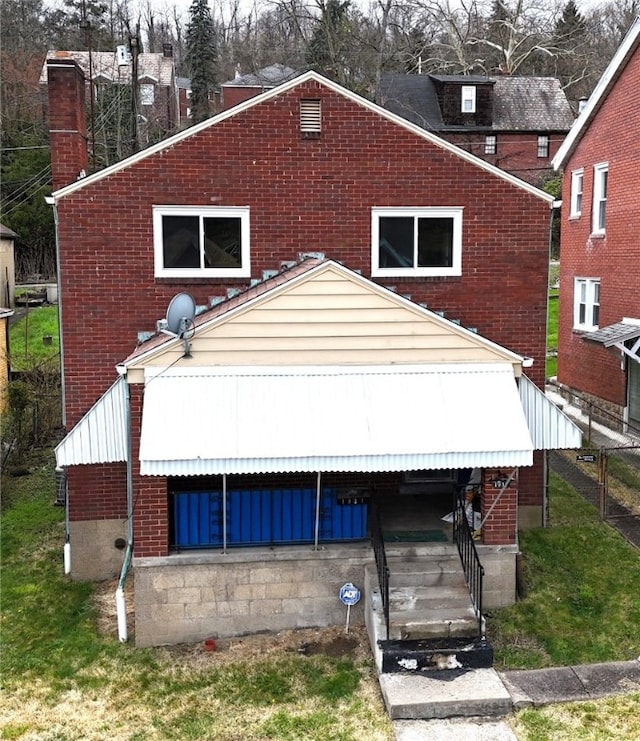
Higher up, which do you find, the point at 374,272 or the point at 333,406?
the point at 374,272

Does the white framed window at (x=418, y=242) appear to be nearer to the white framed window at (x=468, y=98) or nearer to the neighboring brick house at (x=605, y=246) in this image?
the neighboring brick house at (x=605, y=246)

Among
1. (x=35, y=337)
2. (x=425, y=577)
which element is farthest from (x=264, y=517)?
(x=35, y=337)

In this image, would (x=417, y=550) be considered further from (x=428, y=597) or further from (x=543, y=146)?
(x=543, y=146)

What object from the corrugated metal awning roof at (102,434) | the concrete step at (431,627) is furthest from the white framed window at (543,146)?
the concrete step at (431,627)

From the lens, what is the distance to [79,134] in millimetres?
12859

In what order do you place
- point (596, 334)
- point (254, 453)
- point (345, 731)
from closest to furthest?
point (345, 731), point (254, 453), point (596, 334)

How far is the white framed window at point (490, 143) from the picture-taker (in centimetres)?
4781

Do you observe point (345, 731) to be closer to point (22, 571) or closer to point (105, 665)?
point (105, 665)

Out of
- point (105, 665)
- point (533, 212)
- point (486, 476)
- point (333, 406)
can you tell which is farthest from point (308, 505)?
point (533, 212)

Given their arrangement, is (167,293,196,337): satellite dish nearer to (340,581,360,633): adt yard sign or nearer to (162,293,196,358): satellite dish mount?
(162,293,196,358): satellite dish mount

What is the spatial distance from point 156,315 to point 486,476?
19.9 feet

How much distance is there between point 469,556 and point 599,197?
50.6 feet

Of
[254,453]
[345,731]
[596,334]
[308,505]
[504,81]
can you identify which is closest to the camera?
[345,731]

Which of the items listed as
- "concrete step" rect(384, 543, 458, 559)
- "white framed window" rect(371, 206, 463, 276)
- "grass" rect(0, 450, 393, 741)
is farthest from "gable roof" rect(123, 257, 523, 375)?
"grass" rect(0, 450, 393, 741)
